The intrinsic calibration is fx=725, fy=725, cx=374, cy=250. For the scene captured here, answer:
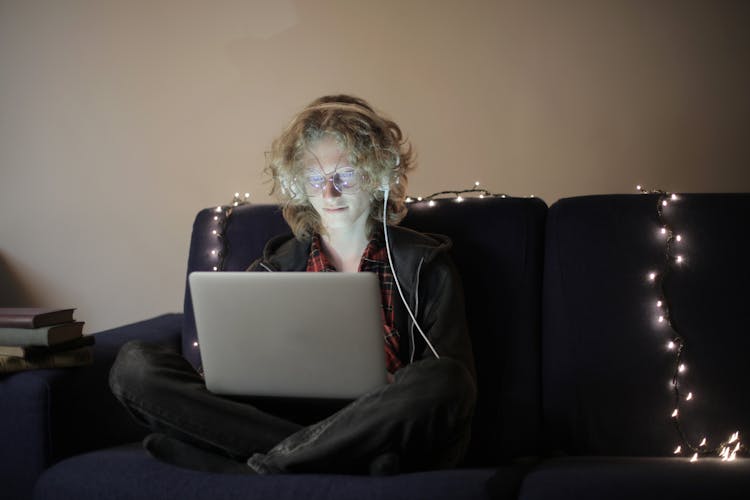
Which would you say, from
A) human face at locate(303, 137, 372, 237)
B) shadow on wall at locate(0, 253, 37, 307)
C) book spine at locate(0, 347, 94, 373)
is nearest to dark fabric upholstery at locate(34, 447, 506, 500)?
book spine at locate(0, 347, 94, 373)

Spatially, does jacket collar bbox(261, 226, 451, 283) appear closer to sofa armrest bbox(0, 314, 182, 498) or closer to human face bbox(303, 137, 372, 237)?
human face bbox(303, 137, 372, 237)

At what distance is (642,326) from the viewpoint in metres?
1.72

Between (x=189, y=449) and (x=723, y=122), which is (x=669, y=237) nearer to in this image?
(x=723, y=122)

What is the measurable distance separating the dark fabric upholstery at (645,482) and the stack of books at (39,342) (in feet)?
3.39

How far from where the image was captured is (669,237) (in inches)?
69.3

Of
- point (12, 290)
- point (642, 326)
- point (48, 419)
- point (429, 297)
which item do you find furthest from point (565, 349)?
point (12, 290)

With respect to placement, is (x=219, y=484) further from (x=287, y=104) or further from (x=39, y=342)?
(x=287, y=104)

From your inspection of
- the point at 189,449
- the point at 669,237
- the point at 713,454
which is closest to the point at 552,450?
the point at 713,454

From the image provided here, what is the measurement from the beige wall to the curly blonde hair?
644mm

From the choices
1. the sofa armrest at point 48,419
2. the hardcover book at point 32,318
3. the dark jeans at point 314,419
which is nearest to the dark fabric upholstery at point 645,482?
the dark jeans at point 314,419

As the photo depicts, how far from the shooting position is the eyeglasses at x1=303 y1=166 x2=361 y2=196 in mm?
1738

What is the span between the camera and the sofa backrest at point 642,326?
1.66 m

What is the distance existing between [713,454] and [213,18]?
2090 mm

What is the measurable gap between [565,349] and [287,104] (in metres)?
1.33
